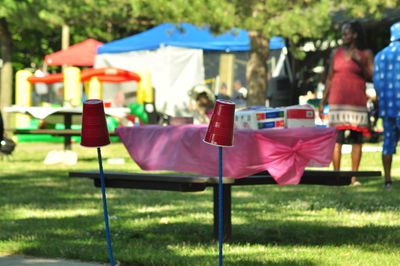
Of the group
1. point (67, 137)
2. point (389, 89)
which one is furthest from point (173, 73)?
point (389, 89)

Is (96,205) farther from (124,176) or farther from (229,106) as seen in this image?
(229,106)

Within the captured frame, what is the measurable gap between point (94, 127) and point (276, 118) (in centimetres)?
267

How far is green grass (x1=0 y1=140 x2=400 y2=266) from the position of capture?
249 inches

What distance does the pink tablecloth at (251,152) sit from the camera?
21.4ft

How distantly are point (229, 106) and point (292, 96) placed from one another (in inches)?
889

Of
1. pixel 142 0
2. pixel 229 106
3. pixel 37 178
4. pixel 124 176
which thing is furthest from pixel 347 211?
pixel 142 0

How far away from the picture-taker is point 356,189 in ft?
36.4

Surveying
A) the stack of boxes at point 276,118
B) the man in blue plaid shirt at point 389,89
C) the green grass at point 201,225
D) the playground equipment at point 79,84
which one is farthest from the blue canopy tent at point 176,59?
the stack of boxes at point 276,118

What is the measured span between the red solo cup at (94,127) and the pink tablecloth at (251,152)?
6.90ft

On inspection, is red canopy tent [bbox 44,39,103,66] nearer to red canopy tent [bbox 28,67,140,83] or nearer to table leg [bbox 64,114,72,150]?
red canopy tent [bbox 28,67,140,83]

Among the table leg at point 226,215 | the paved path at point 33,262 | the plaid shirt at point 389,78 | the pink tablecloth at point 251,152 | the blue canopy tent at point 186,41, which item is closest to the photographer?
the paved path at point 33,262

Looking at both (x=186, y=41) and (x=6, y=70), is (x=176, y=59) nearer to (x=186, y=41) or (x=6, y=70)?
(x=186, y=41)

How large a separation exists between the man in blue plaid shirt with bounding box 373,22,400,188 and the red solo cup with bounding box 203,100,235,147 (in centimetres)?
647

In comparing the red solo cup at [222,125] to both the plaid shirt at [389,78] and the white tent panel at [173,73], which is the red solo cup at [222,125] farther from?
the white tent panel at [173,73]
